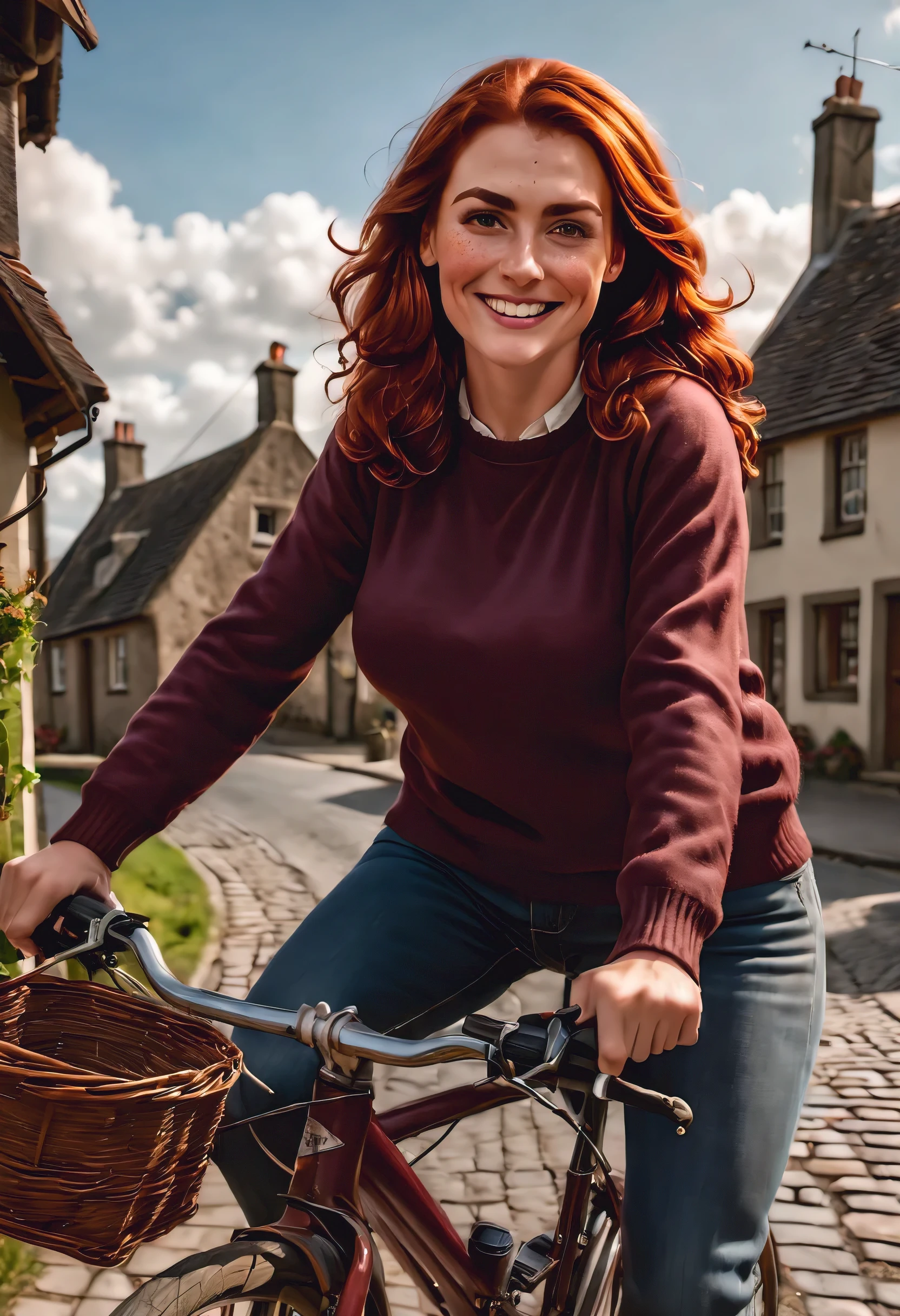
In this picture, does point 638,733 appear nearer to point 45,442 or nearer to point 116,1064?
point 116,1064

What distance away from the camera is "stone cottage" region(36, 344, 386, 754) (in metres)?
26.7

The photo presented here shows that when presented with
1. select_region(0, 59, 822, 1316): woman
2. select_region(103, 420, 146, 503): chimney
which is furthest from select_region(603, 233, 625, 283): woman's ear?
select_region(103, 420, 146, 503): chimney

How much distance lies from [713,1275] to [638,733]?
2.55 feet

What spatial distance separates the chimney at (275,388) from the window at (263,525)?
2.17m

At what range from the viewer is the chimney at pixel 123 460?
120 ft

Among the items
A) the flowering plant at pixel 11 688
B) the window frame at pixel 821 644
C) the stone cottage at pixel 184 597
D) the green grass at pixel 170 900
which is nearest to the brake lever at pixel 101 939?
the flowering plant at pixel 11 688

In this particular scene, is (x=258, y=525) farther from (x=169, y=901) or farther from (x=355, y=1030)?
(x=355, y=1030)

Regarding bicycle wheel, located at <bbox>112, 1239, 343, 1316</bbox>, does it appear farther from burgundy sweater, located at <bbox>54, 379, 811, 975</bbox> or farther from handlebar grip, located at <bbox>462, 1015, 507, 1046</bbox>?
burgundy sweater, located at <bbox>54, 379, 811, 975</bbox>

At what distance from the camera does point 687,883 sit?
146 centimetres

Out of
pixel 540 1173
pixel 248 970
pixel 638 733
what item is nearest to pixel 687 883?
pixel 638 733

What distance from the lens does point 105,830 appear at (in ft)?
5.92

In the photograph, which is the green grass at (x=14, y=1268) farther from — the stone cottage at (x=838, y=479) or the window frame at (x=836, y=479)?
the window frame at (x=836, y=479)

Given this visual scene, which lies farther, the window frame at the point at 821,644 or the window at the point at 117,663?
the window at the point at 117,663

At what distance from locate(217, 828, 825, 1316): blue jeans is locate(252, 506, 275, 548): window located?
87.7ft
